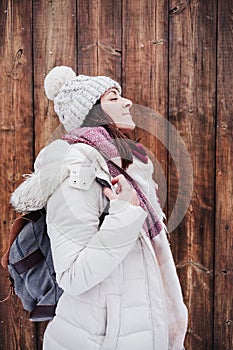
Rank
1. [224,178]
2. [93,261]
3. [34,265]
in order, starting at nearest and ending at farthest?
[93,261] < [34,265] < [224,178]

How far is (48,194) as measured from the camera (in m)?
1.53

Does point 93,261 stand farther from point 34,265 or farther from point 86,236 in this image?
point 34,265

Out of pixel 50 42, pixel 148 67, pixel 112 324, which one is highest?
pixel 50 42

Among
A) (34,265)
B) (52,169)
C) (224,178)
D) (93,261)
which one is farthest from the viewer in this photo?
(224,178)

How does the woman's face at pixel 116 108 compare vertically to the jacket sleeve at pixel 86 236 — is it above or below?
above

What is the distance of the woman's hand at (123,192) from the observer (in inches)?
57.7

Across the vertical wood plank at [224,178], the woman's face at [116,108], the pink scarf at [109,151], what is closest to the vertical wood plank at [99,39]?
the vertical wood plank at [224,178]

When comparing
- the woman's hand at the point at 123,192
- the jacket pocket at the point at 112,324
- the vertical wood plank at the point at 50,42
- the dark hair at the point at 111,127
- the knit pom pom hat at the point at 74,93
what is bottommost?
the jacket pocket at the point at 112,324

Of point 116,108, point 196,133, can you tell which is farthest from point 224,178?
point 116,108

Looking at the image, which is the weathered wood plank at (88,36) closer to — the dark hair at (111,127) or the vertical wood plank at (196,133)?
the vertical wood plank at (196,133)

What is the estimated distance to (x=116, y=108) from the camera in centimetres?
169

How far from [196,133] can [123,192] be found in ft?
2.72

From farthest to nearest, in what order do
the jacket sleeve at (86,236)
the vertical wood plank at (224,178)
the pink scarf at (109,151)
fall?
the vertical wood plank at (224,178) < the pink scarf at (109,151) < the jacket sleeve at (86,236)

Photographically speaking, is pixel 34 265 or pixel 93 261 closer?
pixel 93 261
